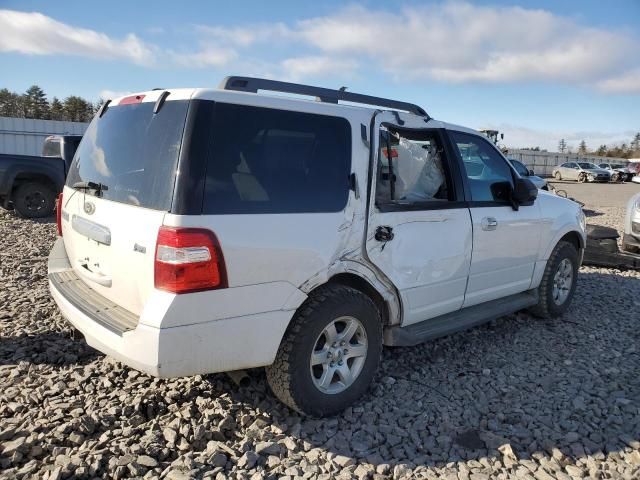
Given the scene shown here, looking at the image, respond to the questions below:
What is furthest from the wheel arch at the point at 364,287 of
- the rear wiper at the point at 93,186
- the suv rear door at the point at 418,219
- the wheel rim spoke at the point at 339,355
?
the rear wiper at the point at 93,186

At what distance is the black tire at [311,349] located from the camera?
283 centimetres

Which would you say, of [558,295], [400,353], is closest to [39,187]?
[400,353]

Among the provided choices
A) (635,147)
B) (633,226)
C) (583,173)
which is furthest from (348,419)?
(635,147)

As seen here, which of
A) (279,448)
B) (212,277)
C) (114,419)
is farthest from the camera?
(114,419)

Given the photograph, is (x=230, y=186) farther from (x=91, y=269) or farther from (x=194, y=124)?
(x=91, y=269)

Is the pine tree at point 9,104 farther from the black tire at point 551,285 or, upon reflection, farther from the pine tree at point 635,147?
the pine tree at point 635,147

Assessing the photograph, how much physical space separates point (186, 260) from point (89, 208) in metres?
1.10

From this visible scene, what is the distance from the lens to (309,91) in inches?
133

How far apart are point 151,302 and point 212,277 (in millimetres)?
337

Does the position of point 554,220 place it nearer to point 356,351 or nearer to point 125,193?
point 356,351

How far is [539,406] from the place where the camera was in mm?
3340

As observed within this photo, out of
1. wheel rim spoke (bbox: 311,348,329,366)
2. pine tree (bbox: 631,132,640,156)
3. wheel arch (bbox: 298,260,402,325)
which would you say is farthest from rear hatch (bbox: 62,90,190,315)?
pine tree (bbox: 631,132,640,156)

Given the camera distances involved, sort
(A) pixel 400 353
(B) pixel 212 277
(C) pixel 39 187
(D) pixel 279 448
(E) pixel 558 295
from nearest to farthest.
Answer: (B) pixel 212 277, (D) pixel 279 448, (A) pixel 400 353, (E) pixel 558 295, (C) pixel 39 187

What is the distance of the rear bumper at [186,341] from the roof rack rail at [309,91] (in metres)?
1.42
